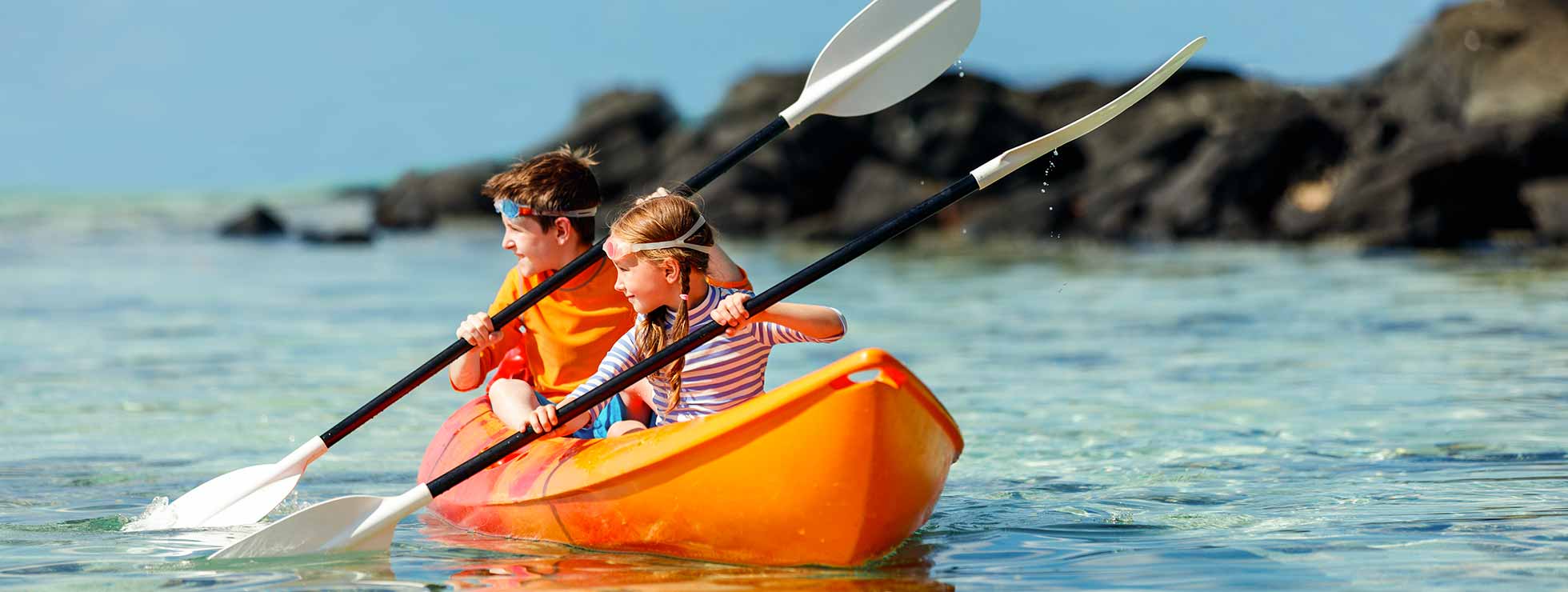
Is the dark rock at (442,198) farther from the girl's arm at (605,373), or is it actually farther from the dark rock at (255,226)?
the girl's arm at (605,373)

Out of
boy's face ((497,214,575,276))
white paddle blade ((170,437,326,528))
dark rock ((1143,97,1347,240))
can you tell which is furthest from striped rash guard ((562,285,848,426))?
dark rock ((1143,97,1347,240))

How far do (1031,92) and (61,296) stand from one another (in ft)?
79.0

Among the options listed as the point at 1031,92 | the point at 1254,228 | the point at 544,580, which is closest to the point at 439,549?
the point at 544,580

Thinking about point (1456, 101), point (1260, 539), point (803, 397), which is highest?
point (1456, 101)

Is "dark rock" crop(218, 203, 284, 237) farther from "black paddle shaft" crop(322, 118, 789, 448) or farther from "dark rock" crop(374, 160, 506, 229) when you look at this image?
"black paddle shaft" crop(322, 118, 789, 448)

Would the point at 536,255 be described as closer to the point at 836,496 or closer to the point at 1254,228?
the point at 836,496

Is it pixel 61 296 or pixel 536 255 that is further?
pixel 61 296

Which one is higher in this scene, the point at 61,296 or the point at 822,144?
the point at 822,144

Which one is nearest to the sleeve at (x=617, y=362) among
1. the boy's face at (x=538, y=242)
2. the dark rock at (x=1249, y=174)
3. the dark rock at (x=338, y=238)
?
the boy's face at (x=538, y=242)

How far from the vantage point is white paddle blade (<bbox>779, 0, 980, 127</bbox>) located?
528 cm

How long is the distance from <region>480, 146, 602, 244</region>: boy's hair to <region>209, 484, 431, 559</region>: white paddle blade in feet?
2.99

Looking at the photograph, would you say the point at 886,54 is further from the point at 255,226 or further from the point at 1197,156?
the point at 255,226

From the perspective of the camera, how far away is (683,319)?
13.3ft

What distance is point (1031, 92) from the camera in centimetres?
3553
